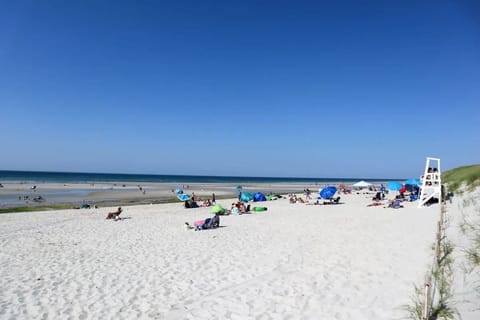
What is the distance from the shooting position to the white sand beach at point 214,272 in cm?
546

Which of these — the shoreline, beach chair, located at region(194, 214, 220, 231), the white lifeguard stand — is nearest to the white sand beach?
beach chair, located at region(194, 214, 220, 231)

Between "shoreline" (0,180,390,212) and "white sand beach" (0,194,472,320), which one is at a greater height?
"white sand beach" (0,194,472,320)

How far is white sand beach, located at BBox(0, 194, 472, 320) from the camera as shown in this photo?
5.46m

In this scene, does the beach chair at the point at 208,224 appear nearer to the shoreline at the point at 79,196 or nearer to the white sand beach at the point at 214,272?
the white sand beach at the point at 214,272

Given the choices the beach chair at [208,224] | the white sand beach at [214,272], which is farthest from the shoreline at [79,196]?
the beach chair at [208,224]

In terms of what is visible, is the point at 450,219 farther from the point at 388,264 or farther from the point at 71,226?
the point at 71,226

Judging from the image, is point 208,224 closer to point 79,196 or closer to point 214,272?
point 214,272

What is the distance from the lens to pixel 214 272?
7.50 meters

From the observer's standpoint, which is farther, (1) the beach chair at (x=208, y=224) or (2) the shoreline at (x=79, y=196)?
(2) the shoreline at (x=79, y=196)

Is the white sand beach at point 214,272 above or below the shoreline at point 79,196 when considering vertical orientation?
above

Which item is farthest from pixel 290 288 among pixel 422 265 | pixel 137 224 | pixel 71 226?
pixel 71 226

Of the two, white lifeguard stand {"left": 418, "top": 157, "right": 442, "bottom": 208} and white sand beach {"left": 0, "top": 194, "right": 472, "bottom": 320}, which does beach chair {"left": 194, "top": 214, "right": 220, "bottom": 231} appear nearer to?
white sand beach {"left": 0, "top": 194, "right": 472, "bottom": 320}

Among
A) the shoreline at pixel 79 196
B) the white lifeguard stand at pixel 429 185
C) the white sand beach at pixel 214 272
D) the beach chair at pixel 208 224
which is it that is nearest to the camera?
the white sand beach at pixel 214 272

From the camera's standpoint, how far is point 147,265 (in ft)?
26.7
